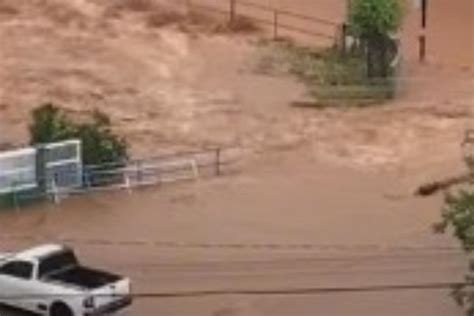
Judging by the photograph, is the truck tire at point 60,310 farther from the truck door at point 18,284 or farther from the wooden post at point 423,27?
the wooden post at point 423,27

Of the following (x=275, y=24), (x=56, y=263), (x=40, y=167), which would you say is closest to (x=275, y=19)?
(x=275, y=24)

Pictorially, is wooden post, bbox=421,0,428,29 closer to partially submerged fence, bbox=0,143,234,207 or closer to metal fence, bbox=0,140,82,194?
partially submerged fence, bbox=0,143,234,207

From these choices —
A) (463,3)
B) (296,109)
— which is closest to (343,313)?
(296,109)

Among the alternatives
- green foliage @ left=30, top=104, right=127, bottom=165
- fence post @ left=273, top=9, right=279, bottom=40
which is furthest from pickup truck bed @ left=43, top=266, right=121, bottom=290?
fence post @ left=273, top=9, right=279, bottom=40

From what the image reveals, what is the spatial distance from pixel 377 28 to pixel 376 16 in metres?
0.30

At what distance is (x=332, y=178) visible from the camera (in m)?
34.1

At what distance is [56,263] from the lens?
26.5 meters

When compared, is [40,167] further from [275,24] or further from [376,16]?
[275,24]

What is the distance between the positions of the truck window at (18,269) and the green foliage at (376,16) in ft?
49.4

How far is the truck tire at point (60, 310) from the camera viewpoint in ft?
84.2

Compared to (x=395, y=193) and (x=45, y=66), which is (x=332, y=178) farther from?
(x=45, y=66)

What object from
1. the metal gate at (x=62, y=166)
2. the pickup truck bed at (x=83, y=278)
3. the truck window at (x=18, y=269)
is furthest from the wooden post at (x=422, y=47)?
the truck window at (x=18, y=269)

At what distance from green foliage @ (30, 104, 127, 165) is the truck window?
6.80 m

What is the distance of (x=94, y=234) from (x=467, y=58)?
1462cm
